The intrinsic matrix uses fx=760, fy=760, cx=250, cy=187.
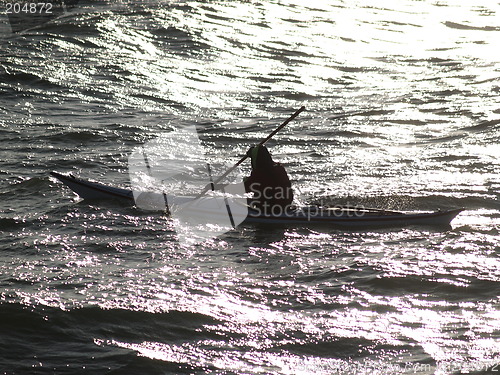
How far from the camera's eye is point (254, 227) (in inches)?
473

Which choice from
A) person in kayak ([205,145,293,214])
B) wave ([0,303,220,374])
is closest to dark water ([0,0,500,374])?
wave ([0,303,220,374])

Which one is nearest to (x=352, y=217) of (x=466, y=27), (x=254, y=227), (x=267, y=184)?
(x=267, y=184)

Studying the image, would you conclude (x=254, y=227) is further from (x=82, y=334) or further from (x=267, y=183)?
(x=82, y=334)

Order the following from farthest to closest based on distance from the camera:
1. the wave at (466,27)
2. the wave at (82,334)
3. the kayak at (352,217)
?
the wave at (466,27) → the kayak at (352,217) → the wave at (82,334)

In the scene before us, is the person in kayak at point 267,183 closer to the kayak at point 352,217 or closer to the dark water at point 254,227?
the kayak at point 352,217

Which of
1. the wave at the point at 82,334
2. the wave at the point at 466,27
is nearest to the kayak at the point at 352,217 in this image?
the wave at the point at 82,334

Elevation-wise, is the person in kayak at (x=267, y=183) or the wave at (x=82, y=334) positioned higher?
the person in kayak at (x=267, y=183)

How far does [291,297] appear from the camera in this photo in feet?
31.1

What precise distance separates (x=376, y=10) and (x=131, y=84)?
1346 cm

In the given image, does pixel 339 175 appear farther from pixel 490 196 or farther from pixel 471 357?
pixel 471 357

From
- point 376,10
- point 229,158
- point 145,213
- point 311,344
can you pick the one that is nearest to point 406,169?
point 229,158

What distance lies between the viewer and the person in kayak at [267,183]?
11.6 metres

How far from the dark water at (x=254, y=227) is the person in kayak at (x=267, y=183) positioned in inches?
19.0

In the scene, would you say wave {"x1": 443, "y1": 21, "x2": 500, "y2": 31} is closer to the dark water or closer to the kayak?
the dark water
